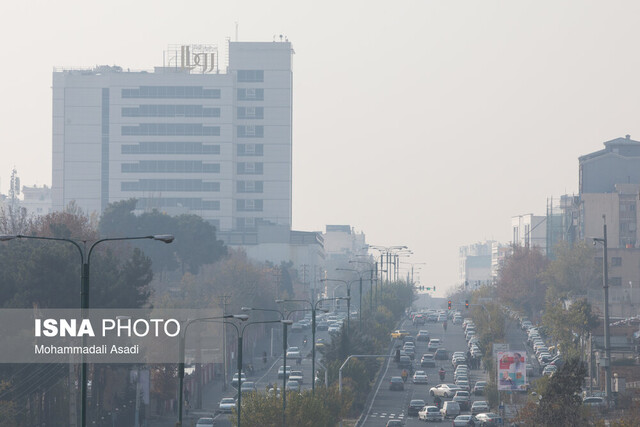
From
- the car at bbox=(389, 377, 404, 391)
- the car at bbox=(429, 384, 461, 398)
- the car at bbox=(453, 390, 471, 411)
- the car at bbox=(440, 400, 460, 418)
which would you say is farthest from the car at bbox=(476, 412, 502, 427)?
the car at bbox=(389, 377, 404, 391)

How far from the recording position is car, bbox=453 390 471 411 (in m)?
96.6

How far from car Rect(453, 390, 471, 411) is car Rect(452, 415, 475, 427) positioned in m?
11.4

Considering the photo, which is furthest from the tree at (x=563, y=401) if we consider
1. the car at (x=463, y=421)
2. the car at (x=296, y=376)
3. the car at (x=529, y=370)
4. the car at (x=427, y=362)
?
the car at (x=427, y=362)

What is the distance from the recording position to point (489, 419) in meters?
83.6

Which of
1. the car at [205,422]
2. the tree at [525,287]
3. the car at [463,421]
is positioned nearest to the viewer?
the car at [205,422]

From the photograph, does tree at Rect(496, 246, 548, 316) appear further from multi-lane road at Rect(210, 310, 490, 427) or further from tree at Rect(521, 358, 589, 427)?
tree at Rect(521, 358, 589, 427)

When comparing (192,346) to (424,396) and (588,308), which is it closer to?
(424,396)

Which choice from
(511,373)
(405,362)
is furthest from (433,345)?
(511,373)

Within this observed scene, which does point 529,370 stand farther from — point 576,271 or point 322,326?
point 322,326

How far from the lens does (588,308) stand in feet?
381

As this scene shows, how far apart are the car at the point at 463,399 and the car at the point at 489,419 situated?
37.9ft

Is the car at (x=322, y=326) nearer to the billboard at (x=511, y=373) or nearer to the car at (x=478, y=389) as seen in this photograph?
the car at (x=478, y=389)

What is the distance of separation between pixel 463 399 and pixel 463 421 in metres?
14.4

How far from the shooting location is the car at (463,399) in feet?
317
